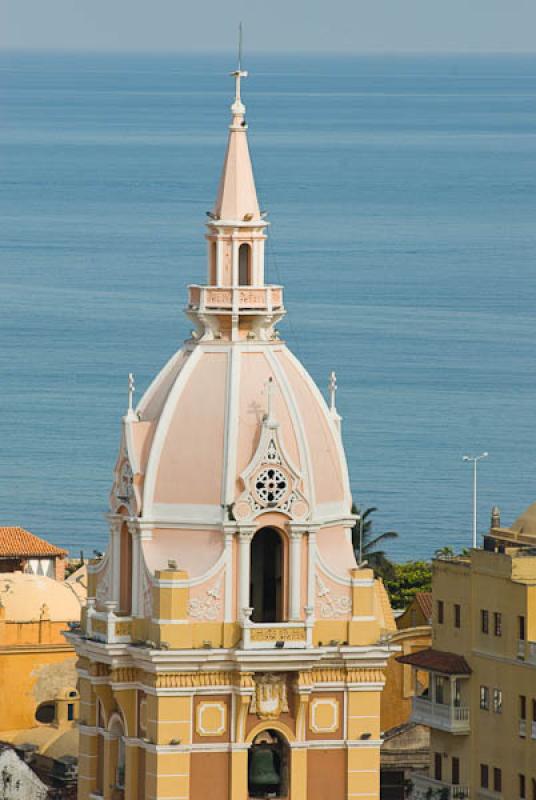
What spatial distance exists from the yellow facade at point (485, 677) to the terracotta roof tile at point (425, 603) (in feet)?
30.3

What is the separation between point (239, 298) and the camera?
46.9 m

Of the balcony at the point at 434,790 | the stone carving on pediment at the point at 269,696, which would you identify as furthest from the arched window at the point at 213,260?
the balcony at the point at 434,790

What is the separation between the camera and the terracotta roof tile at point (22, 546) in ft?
308

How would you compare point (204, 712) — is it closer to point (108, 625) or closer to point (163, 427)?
point (108, 625)

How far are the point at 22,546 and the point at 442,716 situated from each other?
16.6m

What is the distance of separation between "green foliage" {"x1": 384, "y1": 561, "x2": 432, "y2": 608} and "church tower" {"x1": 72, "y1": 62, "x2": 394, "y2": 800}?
Answer: 174 ft

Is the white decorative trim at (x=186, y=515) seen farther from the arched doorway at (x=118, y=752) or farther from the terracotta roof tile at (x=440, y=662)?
the terracotta roof tile at (x=440, y=662)

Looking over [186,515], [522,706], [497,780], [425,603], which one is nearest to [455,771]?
[497,780]

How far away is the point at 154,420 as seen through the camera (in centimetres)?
4678

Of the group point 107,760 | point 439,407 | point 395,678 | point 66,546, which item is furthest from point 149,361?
point 107,760

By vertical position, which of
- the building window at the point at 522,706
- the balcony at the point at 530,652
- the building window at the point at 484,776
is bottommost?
the building window at the point at 484,776

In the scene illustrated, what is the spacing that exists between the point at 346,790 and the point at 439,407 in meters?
130

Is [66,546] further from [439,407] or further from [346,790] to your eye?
[346,790]

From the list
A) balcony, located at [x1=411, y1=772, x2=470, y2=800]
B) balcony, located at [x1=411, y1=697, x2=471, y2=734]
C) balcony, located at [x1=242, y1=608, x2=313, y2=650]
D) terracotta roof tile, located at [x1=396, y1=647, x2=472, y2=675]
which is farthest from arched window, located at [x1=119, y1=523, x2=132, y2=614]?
balcony, located at [x1=411, y1=697, x2=471, y2=734]
